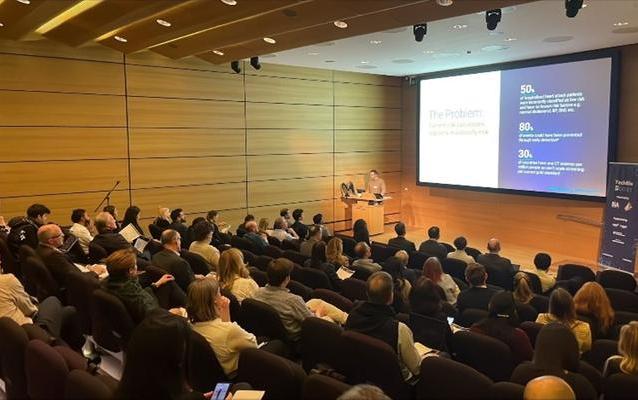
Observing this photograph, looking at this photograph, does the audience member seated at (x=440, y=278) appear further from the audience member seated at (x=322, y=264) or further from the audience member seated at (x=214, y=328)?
the audience member seated at (x=214, y=328)

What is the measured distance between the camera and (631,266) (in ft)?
28.0

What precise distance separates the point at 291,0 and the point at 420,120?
7908 millimetres

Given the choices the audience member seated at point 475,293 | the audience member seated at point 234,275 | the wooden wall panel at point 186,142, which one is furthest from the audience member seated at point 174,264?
the wooden wall panel at point 186,142

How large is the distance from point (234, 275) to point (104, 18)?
4.35m

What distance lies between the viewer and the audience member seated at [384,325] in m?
3.35

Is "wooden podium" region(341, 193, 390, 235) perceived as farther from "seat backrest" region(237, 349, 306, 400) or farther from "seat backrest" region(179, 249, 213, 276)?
"seat backrest" region(237, 349, 306, 400)

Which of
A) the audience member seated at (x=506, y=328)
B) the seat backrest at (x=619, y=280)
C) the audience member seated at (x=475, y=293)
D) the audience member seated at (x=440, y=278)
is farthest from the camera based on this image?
the seat backrest at (x=619, y=280)

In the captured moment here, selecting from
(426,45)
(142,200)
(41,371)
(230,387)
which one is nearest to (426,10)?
(426,45)

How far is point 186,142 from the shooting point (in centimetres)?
1029

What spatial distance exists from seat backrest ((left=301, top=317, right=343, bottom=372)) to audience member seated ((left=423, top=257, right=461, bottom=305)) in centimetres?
218

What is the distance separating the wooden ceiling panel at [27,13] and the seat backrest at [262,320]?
4312 millimetres

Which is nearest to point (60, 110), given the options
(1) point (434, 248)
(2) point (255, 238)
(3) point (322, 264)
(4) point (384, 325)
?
(2) point (255, 238)

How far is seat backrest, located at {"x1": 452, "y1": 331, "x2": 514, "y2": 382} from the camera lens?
11.0 feet

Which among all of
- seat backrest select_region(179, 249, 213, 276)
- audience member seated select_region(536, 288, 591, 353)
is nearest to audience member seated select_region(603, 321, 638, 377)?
audience member seated select_region(536, 288, 591, 353)
